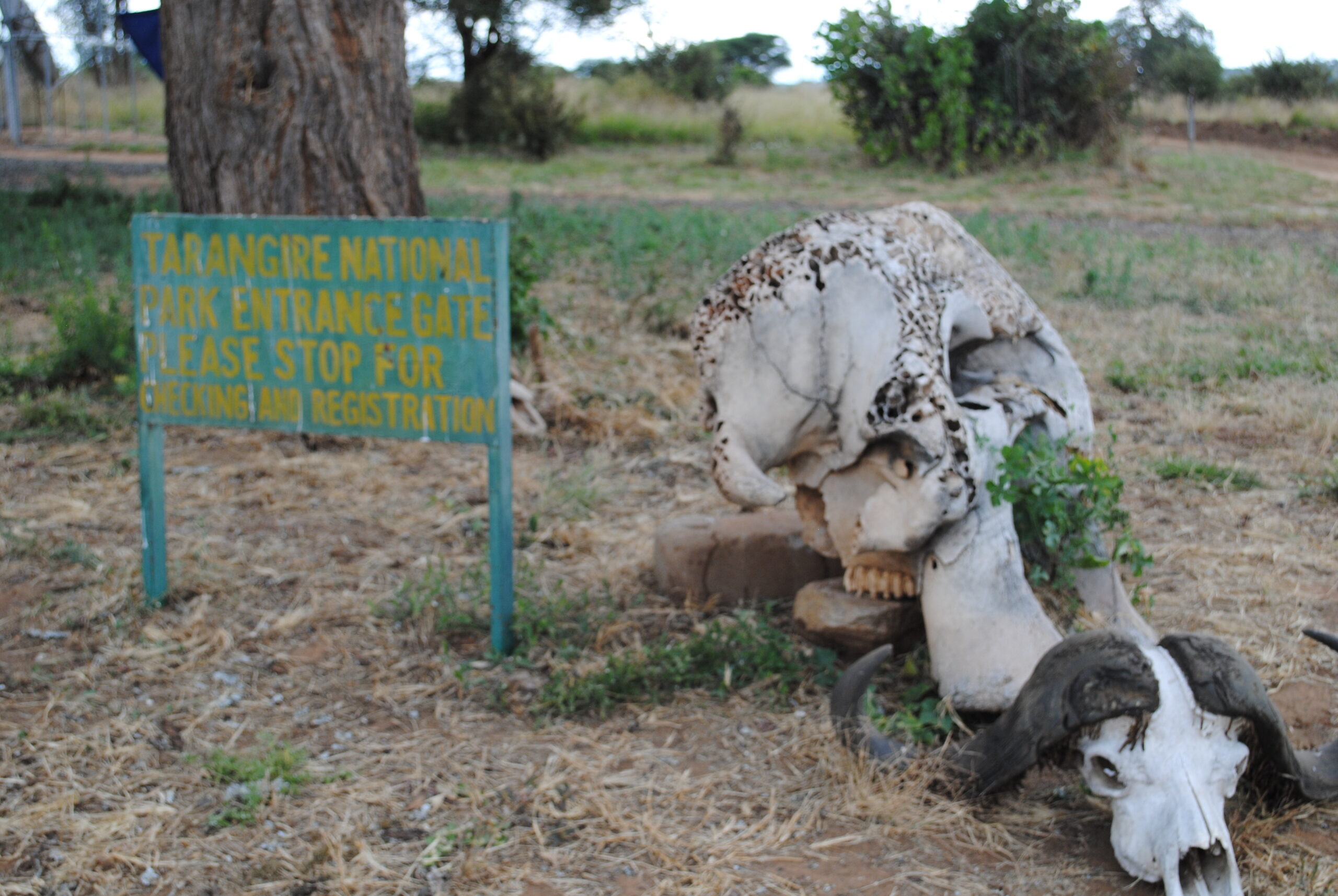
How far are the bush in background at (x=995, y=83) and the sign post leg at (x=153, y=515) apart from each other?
42.6 ft

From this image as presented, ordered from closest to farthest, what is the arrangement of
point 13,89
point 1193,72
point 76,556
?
1. point 76,556
2. point 13,89
3. point 1193,72

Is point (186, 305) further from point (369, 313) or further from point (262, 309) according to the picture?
point (369, 313)

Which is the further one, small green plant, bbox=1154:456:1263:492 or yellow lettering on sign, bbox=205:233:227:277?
small green plant, bbox=1154:456:1263:492

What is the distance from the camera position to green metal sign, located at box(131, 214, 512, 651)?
3.71m

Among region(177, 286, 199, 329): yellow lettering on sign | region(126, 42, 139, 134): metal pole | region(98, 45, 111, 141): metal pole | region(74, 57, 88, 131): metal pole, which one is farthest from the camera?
region(74, 57, 88, 131): metal pole

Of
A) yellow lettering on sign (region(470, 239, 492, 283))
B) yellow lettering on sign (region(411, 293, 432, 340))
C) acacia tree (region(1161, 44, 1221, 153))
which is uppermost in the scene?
acacia tree (region(1161, 44, 1221, 153))

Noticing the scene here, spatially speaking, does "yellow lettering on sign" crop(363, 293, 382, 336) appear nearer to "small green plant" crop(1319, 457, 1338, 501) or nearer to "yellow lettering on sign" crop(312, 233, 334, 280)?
"yellow lettering on sign" crop(312, 233, 334, 280)

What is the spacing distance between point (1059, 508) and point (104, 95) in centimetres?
2086

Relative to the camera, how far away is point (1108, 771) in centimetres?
263

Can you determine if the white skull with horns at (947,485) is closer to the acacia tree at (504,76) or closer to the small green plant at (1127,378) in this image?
the small green plant at (1127,378)

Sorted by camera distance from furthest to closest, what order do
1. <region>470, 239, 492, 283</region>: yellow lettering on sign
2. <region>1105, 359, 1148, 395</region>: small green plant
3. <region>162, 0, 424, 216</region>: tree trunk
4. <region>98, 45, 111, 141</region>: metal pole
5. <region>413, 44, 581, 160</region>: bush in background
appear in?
<region>98, 45, 111, 141</region>: metal pole → <region>413, 44, 581, 160</region>: bush in background → <region>1105, 359, 1148, 395</region>: small green plant → <region>162, 0, 424, 216</region>: tree trunk → <region>470, 239, 492, 283</region>: yellow lettering on sign

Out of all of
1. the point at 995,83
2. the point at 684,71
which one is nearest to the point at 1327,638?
the point at 995,83

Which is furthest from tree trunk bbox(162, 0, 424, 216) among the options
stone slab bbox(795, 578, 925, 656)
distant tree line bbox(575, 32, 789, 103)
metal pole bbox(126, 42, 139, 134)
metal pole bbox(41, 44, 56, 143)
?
distant tree line bbox(575, 32, 789, 103)

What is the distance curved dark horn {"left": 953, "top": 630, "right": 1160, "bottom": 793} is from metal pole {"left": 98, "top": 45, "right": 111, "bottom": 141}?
2106 centimetres
